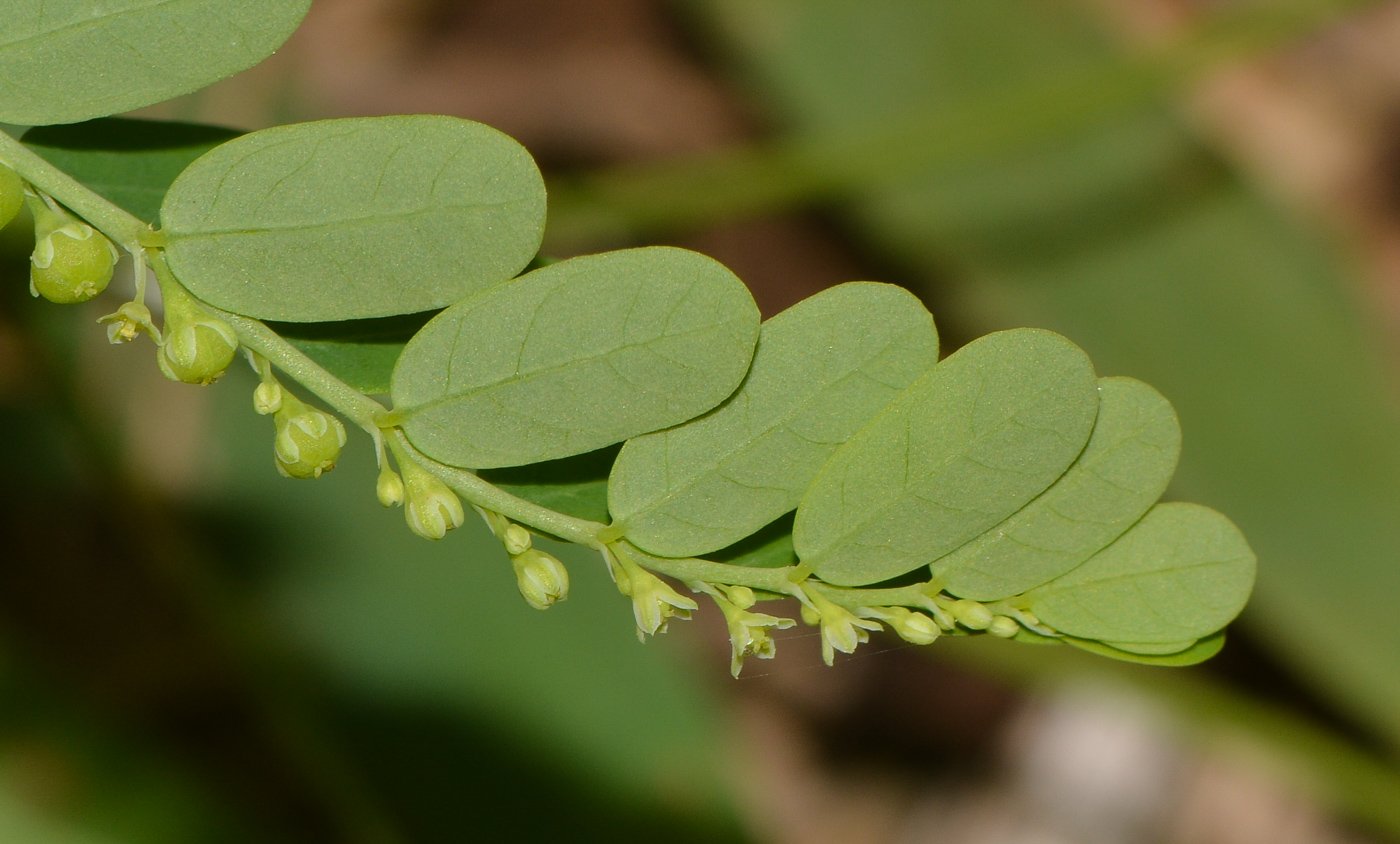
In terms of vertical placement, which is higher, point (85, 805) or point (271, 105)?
point (271, 105)

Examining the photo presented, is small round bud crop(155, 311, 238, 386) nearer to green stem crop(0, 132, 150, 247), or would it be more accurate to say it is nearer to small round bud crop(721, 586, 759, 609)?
green stem crop(0, 132, 150, 247)

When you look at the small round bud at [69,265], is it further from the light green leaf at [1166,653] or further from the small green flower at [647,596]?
the light green leaf at [1166,653]

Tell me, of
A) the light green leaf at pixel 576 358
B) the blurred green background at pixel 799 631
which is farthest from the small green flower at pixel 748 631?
the blurred green background at pixel 799 631

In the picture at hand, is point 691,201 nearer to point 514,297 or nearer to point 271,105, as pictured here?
point 271,105

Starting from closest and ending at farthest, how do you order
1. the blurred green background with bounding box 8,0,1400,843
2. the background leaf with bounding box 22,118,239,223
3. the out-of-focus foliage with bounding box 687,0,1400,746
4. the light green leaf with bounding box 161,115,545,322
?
the light green leaf with bounding box 161,115,545,322, the background leaf with bounding box 22,118,239,223, the blurred green background with bounding box 8,0,1400,843, the out-of-focus foliage with bounding box 687,0,1400,746

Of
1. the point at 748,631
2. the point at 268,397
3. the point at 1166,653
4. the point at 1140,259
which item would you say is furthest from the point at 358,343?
the point at 1140,259

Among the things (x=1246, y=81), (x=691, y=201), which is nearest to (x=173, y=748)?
(x=691, y=201)

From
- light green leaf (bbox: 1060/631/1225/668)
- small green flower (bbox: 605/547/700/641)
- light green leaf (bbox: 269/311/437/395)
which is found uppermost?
light green leaf (bbox: 269/311/437/395)

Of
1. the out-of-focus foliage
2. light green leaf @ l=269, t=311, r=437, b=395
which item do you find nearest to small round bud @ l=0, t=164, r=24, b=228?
light green leaf @ l=269, t=311, r=437, b=395
